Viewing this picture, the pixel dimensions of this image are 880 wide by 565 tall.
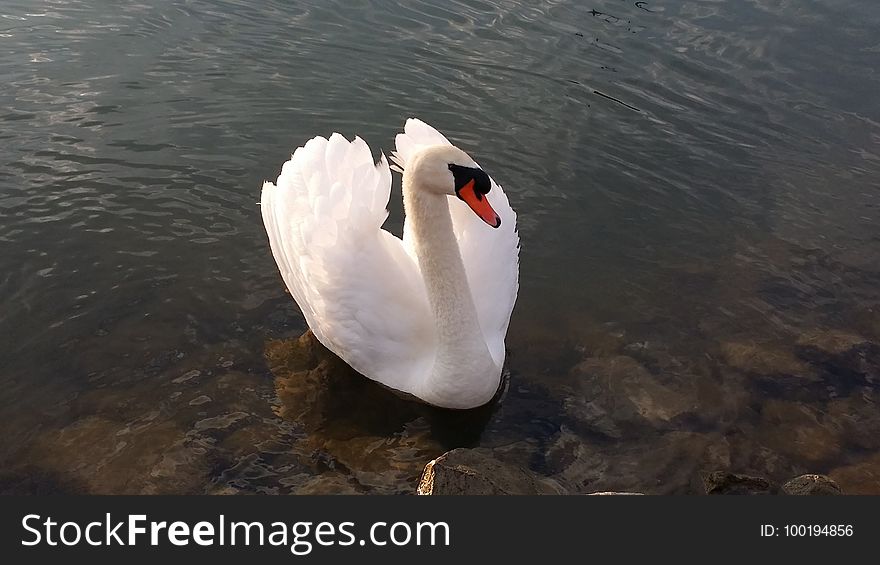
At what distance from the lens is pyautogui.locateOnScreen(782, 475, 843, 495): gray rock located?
4.76m

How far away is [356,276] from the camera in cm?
567

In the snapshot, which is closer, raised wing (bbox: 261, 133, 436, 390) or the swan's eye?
the swan's eye

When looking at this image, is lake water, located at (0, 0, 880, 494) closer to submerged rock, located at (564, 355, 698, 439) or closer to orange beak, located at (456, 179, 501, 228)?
submerged rock, located at (564, 355, 698, 439)

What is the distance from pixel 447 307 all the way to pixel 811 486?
94.1 inches

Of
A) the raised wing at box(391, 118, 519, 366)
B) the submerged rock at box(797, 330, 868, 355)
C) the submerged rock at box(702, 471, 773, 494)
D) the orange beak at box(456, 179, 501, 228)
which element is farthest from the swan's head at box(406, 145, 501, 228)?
the submerged rock at box(797, 330, 868, 355)

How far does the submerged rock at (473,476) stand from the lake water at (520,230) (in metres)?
0.58

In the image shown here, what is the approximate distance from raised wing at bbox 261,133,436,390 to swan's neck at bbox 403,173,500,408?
0.83 feet

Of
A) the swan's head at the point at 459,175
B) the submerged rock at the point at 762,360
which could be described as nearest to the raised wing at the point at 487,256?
the swan's head at the point at 459,175

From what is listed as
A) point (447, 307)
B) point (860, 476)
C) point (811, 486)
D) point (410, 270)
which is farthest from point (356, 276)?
point (860, 476)

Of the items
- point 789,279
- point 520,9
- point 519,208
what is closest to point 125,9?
point 520,9

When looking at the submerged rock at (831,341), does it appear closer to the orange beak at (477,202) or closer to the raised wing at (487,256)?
the raised wing at (487,256)

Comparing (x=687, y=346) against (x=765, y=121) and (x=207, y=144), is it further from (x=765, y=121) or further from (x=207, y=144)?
(x=207, y=144)

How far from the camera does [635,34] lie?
11797mm

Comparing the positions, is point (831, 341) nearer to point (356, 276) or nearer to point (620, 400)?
point (620, 400)
